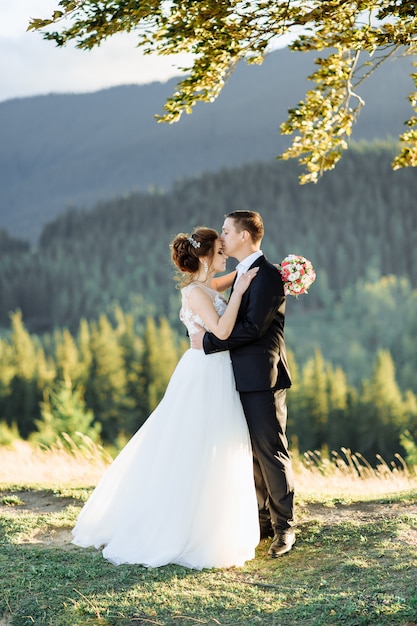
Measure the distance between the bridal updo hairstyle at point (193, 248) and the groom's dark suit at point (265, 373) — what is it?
1.77 feet

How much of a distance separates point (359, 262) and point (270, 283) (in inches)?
6593

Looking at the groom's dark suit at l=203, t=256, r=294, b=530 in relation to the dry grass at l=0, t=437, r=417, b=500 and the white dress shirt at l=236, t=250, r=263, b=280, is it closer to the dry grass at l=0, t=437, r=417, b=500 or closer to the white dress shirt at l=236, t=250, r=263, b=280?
the white dress shirt at l=236, t=250, r=263, b=280

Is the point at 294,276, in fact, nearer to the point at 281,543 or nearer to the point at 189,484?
the point at 189,484

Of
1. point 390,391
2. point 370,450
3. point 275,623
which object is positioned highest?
point 275,623

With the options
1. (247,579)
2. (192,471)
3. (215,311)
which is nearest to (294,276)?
(215,311)

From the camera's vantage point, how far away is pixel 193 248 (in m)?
Result: 6.85

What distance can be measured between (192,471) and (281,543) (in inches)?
41.1

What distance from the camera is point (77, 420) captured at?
42.2m

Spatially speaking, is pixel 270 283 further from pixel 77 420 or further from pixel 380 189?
pixel 380 189

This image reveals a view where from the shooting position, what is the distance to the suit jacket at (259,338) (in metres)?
6.43

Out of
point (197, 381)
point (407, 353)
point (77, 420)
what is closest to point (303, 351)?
point (407, 353)

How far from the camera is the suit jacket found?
6.43 m

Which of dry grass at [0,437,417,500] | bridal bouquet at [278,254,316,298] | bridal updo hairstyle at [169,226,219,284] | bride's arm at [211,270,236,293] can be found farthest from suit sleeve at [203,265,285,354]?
dry grass at [0,437,417,500]

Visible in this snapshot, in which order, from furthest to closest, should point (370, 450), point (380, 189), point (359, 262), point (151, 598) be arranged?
point (380, 189) < point (359, 262) < point (370, 450) < point (151, 598)
